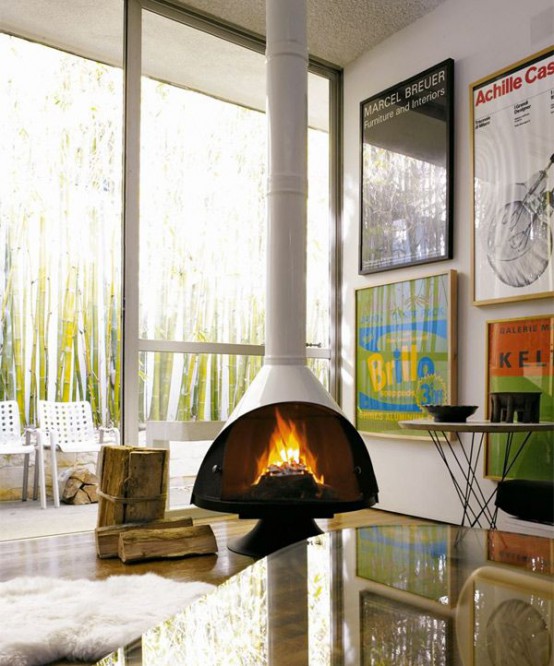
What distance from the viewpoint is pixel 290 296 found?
114 inches

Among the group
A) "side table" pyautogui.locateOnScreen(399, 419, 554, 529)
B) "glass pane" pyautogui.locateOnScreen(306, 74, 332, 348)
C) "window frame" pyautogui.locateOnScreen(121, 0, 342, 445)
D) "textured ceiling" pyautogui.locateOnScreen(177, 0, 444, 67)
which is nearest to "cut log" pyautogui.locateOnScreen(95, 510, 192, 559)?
"window frame" pyautogui.locateOnScreen(121, 0, 342, 445)

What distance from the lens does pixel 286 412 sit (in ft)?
9.43

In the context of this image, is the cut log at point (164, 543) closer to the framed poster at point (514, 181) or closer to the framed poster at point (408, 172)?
the framed poster at point (514, 181)

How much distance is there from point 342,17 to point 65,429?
8.96 feet

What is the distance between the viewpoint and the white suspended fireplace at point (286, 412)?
8.98 feet

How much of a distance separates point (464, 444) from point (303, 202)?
4.87 ft

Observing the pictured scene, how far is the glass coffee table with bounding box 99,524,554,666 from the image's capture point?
0.94 m

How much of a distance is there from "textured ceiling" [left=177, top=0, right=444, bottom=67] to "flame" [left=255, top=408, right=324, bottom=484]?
7.63 ft

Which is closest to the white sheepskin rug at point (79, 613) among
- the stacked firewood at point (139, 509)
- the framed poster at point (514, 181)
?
the stacked firewood at point (139, 509)

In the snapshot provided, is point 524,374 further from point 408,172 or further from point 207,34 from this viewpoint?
point 207,34

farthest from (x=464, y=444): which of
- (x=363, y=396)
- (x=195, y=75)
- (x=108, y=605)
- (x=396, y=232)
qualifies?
(x=195, y=75)

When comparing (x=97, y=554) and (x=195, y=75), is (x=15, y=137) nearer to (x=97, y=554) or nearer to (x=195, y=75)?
(x=195, y=75)

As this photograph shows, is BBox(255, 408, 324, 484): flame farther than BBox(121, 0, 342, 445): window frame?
No

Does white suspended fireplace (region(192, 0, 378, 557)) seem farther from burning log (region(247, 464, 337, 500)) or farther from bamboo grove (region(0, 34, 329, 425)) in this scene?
bamboo grove (region(0, 34, 329, 425))
